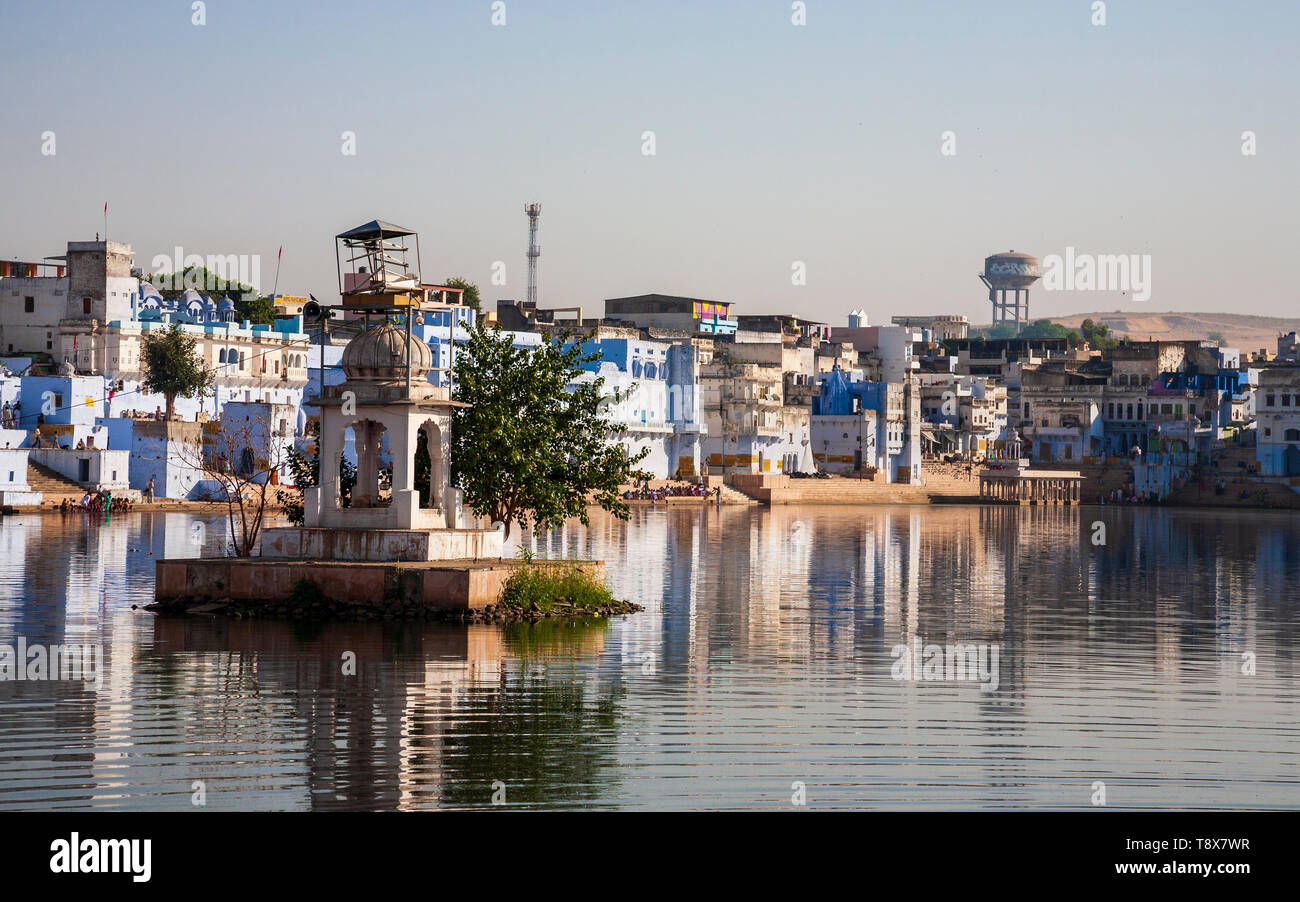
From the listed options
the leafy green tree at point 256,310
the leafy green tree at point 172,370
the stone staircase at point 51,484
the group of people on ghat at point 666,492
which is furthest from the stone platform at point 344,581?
the leafy green tree at point 256,310

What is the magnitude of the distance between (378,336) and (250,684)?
8.18 m

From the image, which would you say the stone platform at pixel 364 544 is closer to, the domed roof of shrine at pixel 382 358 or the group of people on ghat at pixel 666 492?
the domed roof of shrine at pixel 382 358

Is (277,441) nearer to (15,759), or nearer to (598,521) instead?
(598,521)

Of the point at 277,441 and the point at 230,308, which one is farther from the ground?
the point at 230,308

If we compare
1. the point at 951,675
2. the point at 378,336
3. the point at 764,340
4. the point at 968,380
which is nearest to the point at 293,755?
the point at 951,675

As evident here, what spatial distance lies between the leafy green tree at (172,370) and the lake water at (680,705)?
104ft

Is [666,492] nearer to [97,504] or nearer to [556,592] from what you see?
[97,504]

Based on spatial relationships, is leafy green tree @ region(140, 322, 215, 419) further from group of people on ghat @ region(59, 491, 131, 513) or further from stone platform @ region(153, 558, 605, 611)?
stone platform @ region(153, 558, 605, 611)

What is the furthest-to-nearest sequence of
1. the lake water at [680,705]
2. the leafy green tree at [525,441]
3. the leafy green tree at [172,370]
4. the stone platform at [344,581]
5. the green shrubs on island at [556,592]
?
the leafy green tree at [172,370]
the leafy green tree at [525,441]
the green shrubs on island at [556,592]
the stone platform at [344,581]
the lake water at [680,705]

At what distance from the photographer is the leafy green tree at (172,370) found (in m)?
66.9

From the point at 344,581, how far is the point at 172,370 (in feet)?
146
